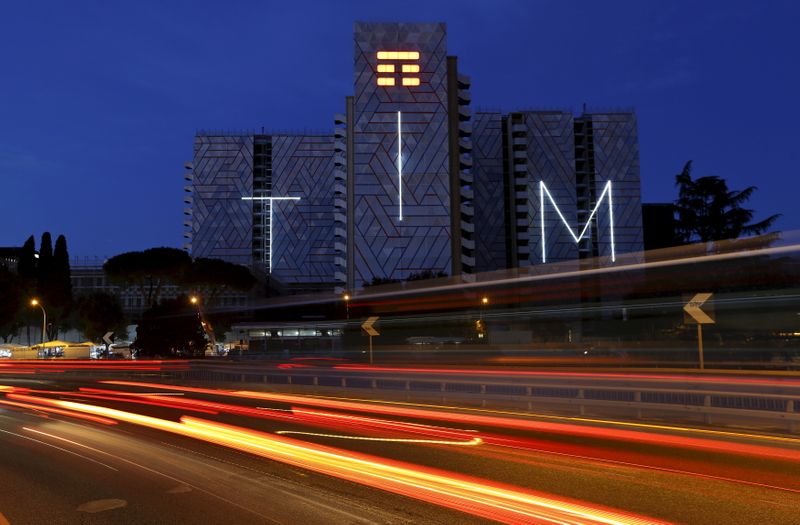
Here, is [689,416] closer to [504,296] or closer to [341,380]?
[341,380]

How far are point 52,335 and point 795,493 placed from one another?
8470 cm

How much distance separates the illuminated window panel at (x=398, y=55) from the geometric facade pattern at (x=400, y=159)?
563 millimetres

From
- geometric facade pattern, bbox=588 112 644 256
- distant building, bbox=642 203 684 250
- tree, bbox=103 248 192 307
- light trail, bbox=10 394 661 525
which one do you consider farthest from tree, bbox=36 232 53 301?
distant building, bbox=642 203 684 250

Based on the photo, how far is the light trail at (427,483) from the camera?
20.0ft

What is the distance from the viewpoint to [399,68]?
8888 cm

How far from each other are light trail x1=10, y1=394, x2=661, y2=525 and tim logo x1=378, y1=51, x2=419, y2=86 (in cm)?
8159

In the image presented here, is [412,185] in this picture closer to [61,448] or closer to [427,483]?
[61,448]

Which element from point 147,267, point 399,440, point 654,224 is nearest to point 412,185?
point 147,267

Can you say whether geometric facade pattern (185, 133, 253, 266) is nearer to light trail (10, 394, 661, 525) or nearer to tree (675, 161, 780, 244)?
tree (675, 161, 780, 244)

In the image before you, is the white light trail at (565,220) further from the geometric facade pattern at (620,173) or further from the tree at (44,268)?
the tree at (44,268)

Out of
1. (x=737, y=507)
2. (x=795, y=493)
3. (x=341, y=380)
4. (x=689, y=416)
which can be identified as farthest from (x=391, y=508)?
(x=341, y=380)

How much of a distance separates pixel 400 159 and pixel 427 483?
82401 millimetres

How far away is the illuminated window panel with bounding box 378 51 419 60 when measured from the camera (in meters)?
88.6

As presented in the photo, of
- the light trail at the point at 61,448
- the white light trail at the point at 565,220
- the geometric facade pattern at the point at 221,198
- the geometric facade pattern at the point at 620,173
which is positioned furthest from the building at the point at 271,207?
the light trail at the point at 61,448
